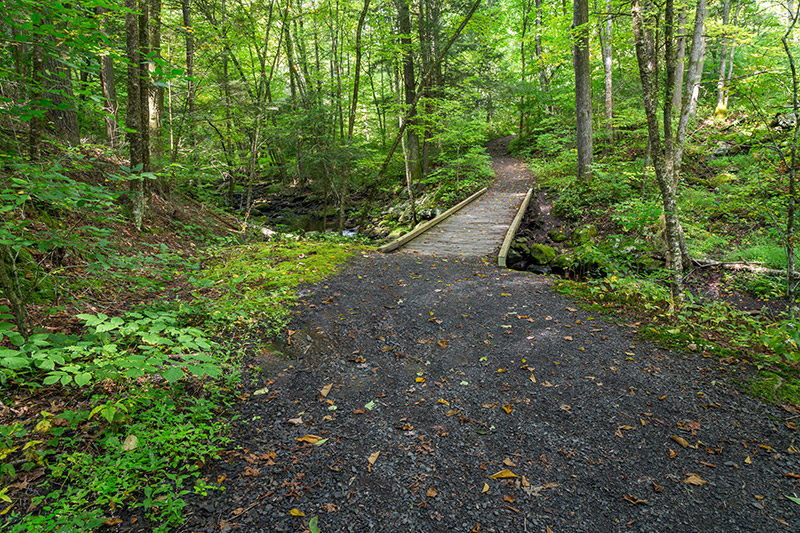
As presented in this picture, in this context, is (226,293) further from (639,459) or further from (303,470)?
(639,459)

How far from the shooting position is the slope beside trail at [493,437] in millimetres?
2006

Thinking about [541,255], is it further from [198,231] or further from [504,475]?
[198,231]

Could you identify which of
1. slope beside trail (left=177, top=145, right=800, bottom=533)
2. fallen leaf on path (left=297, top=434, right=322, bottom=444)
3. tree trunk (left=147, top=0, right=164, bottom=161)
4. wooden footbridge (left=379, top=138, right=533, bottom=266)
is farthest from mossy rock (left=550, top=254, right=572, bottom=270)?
tree trunk (left=147, top=0, right=164, bottom=161)

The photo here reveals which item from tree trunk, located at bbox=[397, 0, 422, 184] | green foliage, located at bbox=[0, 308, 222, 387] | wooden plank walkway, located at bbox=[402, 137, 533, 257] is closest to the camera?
green foliage, located at bbox=[0, 308, 222, 387]

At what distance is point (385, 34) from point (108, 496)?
442 inches

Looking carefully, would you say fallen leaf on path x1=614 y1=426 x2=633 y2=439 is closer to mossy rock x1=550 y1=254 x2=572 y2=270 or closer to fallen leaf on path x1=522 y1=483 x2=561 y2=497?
fallen leaf on path x1=522 y1=483 x2=561 y2=497

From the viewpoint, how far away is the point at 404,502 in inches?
82.7

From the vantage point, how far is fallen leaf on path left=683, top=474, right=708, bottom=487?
219 centimetres

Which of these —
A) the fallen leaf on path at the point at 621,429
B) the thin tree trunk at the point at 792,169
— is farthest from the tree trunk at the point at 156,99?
the thin tree trunk at the point at 792,169

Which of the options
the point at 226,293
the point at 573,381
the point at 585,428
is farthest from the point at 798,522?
the point at 226,293

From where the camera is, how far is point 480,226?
10.4m

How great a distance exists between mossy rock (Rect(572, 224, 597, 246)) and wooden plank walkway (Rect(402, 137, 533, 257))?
5.90ft

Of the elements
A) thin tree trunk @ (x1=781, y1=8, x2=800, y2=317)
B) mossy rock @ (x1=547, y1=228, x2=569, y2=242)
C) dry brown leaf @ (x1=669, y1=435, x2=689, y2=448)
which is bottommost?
dry brown leaf @ (x1=669, y1=435, x2=689, y2=448)

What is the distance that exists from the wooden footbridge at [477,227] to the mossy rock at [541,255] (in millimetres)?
645
